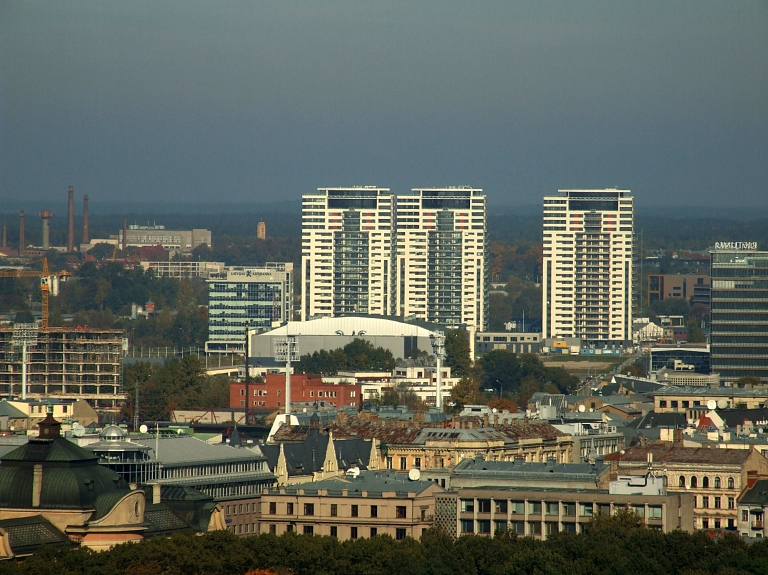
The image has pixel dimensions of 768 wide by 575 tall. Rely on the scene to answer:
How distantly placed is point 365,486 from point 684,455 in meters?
23.1

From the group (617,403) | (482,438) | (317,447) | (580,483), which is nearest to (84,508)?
(580,483)

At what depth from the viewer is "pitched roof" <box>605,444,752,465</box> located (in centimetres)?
12069

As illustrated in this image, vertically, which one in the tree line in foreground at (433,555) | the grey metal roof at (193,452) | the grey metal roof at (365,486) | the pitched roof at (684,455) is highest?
the grey metal roof at (193,452)

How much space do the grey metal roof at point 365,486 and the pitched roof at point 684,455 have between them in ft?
58.8

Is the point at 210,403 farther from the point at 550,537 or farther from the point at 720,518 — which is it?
the point at 550,537

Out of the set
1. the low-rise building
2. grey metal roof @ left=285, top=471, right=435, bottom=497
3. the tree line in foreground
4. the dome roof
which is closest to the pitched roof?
grey metal roof @ left=285, top=471, right=435, bottom=497

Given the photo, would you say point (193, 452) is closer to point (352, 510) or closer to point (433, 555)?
point (352, 510)

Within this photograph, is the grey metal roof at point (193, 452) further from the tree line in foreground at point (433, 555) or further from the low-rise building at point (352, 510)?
the tree line in foreground at point (433, 555)

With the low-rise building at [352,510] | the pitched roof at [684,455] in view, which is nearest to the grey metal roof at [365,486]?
the low-rise building at [352,510]

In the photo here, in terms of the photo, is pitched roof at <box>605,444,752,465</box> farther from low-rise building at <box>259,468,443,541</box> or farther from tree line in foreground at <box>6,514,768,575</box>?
tree line in foreground at <box>6,514,768,575</box>

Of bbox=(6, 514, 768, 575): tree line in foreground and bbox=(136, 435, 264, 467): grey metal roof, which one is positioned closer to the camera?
bbox=(6, 514, 768, 575): tree line in foreground

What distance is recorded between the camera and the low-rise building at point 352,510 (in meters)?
103

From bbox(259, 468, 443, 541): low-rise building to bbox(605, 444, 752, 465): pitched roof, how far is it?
1917cm

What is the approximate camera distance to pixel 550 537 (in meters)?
97.1
